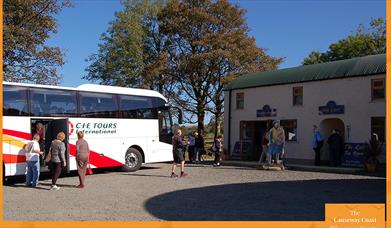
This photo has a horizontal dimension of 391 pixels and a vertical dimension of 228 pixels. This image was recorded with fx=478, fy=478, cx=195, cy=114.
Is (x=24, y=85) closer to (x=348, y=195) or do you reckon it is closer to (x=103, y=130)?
(x=103, y=130)

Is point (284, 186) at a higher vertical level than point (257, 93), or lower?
lower

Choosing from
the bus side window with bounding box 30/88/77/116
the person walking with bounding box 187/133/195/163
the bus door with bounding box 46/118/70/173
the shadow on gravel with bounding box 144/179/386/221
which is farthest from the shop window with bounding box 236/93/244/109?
the bus door with bounding box 46/118/70/173

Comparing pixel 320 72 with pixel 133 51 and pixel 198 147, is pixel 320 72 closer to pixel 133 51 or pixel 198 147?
pixel 198 147

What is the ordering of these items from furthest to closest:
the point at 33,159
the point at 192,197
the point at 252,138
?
the point at 252,138 < the point at 33,159 < the point at 192,197

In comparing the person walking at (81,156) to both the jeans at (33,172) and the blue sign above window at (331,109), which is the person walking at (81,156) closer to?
the jeans at (33,172)

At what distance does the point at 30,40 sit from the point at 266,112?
13.0m

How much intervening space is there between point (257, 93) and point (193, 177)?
10620 millimetres

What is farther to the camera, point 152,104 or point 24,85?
point 152,104

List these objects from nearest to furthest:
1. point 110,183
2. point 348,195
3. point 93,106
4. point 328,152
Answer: point 348,195, point 110,183, point 93,106, point 328,152

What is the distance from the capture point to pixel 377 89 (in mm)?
20969

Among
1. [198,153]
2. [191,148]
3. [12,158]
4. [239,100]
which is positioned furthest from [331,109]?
[12,158]

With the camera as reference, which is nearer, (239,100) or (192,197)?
(192,197)

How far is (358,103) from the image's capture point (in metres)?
21.6

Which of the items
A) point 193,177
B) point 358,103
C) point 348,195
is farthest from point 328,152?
point 348,195
